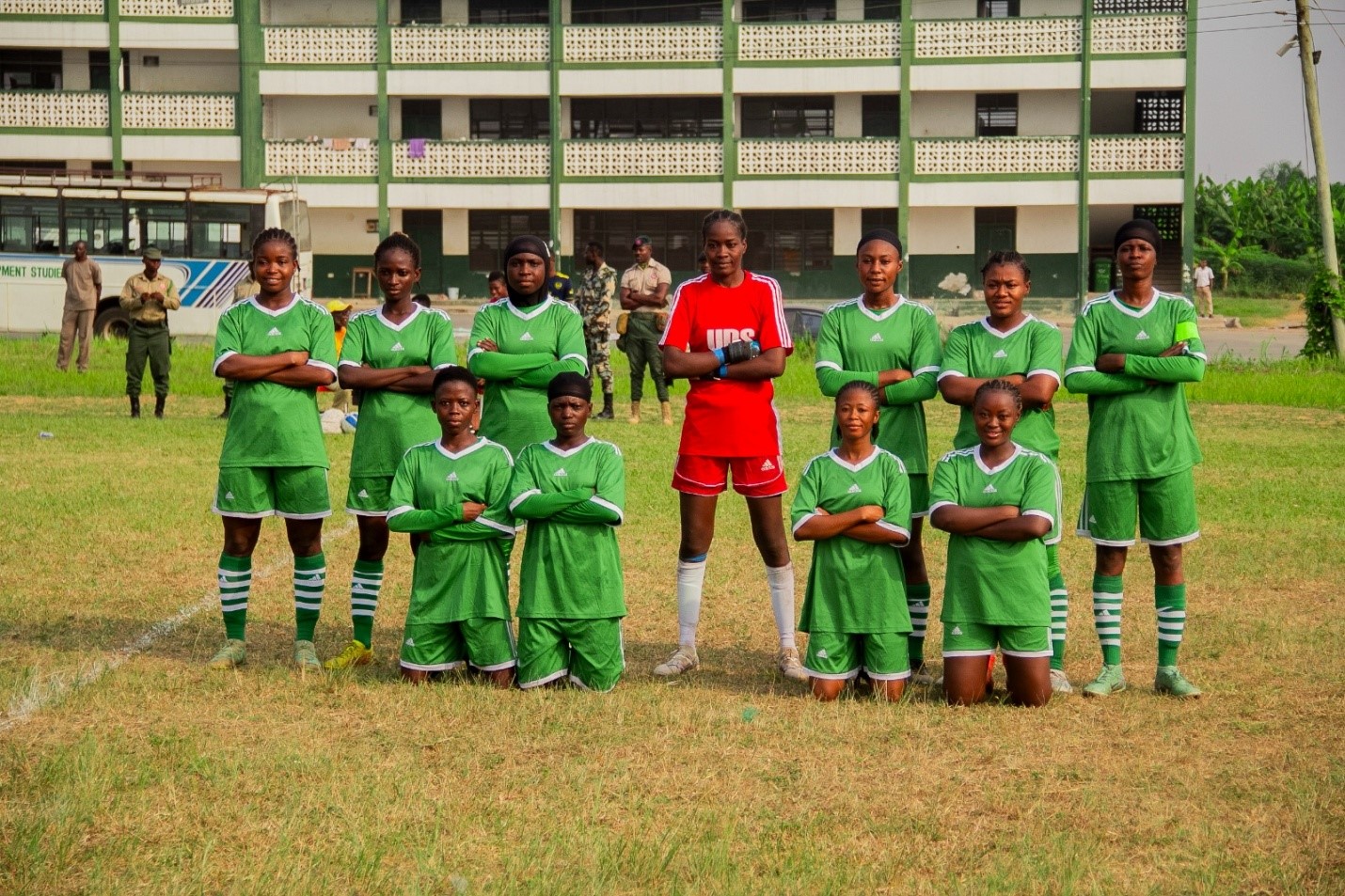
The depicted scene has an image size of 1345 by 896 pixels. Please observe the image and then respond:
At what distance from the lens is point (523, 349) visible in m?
7.93

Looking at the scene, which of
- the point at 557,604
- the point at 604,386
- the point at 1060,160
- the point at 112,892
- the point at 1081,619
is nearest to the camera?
the point at 112,892

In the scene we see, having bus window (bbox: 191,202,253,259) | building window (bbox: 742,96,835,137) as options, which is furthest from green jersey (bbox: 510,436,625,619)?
building window (bbox: 742,96,835,137)

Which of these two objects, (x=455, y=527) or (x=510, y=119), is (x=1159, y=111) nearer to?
(x=510, y=119)

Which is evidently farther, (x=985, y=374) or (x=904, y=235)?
(x=904, y=235)

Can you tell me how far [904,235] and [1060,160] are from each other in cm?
470

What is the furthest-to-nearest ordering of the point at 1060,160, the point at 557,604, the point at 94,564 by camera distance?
the point at 1060,160
the point at 94,564
the point at 557,604

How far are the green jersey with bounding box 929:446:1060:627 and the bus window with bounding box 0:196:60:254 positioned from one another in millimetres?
27964

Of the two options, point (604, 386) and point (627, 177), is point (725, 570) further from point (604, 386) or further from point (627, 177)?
point (627, 177)

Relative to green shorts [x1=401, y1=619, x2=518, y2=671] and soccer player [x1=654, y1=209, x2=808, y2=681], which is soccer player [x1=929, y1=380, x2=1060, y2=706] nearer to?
soccer player [x1=654, y1=209, x2=808, y2=681]

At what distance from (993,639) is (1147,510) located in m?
1.02

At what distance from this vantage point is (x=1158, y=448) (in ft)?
24.6

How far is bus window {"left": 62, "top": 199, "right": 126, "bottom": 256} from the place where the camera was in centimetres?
3159

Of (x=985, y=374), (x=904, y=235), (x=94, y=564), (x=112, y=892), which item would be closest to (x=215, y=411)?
(x=94, y=564)

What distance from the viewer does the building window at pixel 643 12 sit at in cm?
4632
